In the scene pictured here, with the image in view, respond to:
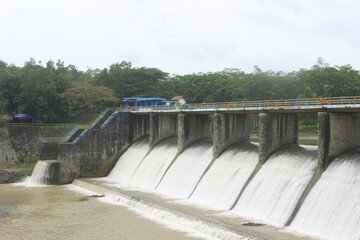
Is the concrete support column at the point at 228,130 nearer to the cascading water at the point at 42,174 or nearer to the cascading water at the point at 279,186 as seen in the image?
the cascading water at the point at 279,186

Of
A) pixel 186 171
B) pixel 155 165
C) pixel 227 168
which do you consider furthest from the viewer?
pixel 155 165

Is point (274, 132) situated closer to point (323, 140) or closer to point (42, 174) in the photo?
point (323, 140)

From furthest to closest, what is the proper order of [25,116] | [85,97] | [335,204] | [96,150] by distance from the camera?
[85,97], [25,116], [96,150], [335,204]

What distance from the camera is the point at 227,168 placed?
105 ft

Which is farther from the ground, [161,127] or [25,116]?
[25,116]

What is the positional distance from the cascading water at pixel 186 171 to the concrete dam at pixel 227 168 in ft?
0.40

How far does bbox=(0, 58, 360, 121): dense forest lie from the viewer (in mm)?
60781

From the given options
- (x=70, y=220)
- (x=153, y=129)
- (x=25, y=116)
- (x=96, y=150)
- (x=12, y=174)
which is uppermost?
(x=25, y=116)

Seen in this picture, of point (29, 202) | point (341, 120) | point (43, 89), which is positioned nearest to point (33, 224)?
point (29, 202)

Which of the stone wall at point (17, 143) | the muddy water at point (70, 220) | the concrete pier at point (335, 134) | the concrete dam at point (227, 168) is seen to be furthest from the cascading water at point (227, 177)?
the stone wall at point (17, 143)

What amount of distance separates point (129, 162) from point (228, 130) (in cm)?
1463

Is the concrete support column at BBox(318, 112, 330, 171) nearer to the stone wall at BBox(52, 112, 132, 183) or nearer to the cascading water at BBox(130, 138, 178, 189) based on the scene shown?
the cascading water at BBox(130, 138, 178, 189)

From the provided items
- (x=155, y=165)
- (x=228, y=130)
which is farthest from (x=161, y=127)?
(x=228, y=130)

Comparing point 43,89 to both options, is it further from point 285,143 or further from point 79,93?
point 285,143
